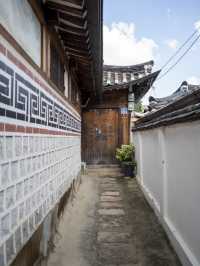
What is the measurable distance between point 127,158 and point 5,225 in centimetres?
878

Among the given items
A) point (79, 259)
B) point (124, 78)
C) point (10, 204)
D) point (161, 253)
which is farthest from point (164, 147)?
point (124, 78)

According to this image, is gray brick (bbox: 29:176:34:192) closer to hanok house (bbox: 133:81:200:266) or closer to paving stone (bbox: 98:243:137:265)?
paving stone (bbox: 98:243:137:265)

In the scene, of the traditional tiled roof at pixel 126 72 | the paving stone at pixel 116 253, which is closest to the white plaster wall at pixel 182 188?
the paving stone at pixel 116 253

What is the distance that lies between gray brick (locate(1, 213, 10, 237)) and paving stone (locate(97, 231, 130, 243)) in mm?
2646

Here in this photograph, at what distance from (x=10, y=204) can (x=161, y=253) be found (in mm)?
2675

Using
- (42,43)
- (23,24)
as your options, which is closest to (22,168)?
(23,24)

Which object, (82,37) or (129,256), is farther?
(82,37)

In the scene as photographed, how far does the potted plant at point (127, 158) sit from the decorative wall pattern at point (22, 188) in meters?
6.68

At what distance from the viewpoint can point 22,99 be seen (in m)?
2.53

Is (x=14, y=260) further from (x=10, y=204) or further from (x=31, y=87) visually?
(x=31, y=87)

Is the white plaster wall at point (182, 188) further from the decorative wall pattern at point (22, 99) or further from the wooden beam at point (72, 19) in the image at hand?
the wooden beam at point (72, 19)

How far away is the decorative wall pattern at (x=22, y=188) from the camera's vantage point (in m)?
2.11

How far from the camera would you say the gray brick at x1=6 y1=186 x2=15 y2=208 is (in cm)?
218

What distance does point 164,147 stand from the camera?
4.98m
